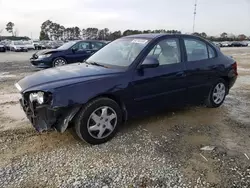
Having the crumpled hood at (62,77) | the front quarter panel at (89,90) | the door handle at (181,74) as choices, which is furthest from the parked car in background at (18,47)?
the front quarter panel at (89,90)

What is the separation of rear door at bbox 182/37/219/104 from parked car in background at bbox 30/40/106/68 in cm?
745

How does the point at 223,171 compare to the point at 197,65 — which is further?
the point at 197,65

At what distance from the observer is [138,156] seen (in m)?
3.50

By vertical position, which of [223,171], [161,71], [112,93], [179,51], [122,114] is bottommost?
[223,171]

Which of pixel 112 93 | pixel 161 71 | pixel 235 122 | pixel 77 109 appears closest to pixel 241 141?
pixel 235 122

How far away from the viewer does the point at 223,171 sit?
3166 millimetres

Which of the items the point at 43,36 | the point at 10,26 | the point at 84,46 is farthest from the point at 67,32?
the point at 84,46

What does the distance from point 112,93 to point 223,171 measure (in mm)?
1769

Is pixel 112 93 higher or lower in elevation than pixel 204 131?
higher

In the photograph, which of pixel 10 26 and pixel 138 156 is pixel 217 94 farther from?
pixel 10 26

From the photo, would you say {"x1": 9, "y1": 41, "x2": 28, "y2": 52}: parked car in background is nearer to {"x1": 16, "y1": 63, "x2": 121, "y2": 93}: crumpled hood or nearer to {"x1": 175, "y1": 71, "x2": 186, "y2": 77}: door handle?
{"x1": 16, "y1": 63, "x2": 121, "y2": 93}: crumpled hood

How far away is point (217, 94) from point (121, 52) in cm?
240

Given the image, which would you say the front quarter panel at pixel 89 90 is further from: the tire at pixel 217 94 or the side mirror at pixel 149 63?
the tire at pixel 217 94

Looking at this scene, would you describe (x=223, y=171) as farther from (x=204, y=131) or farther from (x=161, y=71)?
(x=161, y=71)
